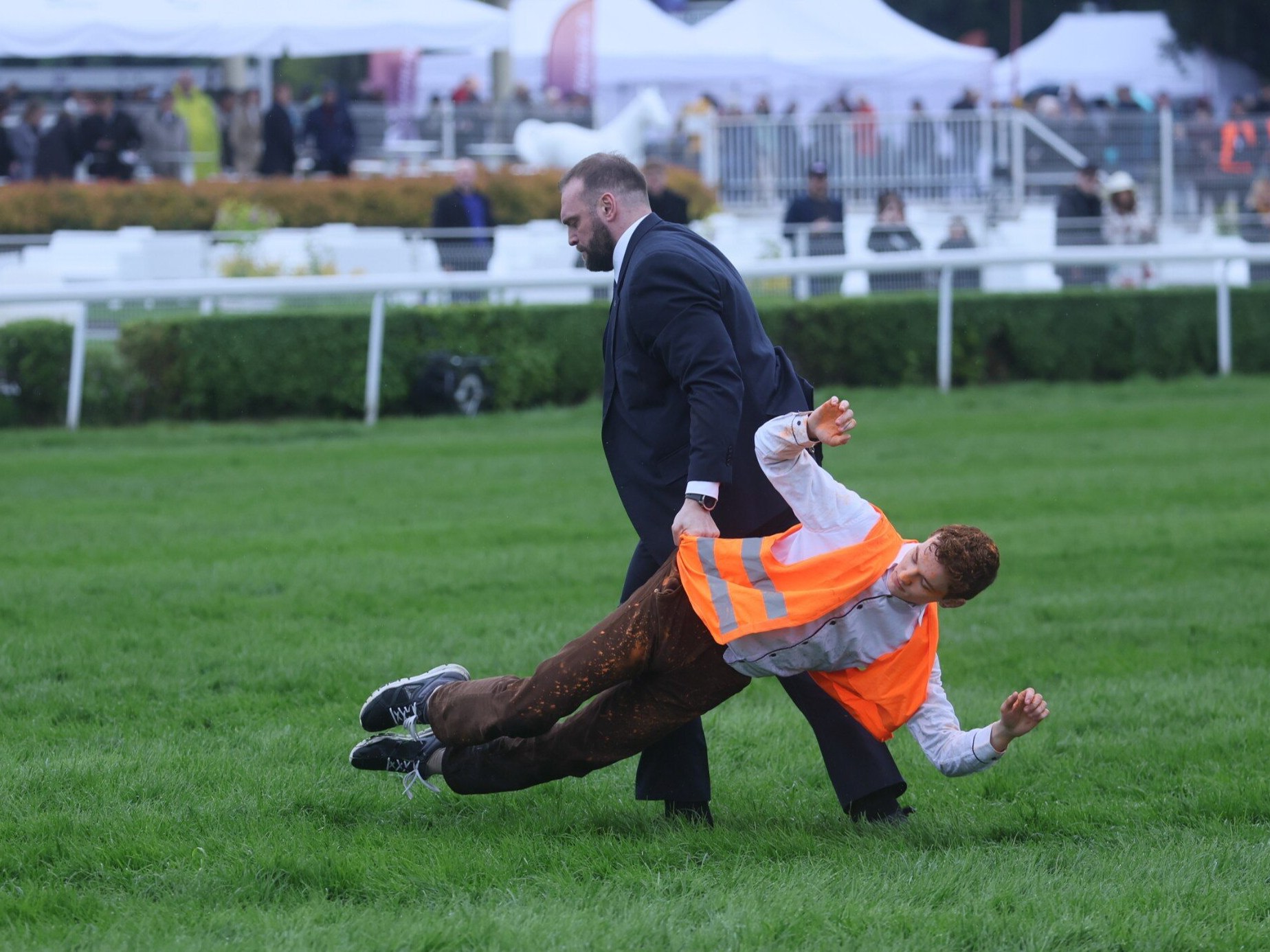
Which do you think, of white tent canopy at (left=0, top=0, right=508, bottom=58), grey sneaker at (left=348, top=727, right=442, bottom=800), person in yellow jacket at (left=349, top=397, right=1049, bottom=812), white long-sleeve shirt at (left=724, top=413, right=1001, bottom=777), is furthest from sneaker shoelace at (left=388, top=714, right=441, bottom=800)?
white tent canopy at (left=0, top=0, right=508, bottom=58)

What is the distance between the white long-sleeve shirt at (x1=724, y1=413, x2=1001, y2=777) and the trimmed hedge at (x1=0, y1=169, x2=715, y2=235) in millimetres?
15459

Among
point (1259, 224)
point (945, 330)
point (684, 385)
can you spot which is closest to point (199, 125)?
point (945, 330)

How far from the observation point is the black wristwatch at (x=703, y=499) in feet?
12.3

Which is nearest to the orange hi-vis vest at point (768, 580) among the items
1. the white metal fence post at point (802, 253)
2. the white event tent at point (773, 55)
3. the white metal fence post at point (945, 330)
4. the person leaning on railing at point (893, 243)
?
the white metal fence post at point (945, 330)

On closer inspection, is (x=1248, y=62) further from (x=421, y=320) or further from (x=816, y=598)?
(x=816, y=598)

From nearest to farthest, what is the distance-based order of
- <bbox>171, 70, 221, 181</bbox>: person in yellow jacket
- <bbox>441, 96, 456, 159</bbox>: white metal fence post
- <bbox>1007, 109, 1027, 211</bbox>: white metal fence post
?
<bbox>171, 70, 221, 181</bbox>: person in yellow jacket
<bbox>1007, 109, 1027, 211</bbox>: white metal fence post
<bbox>441, 96, 456, 159</bbox>: white metal fence post

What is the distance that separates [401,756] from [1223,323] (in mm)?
11462

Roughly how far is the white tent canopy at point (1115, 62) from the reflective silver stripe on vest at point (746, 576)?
30.6m

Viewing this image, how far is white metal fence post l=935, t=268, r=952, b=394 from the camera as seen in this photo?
13086 mm

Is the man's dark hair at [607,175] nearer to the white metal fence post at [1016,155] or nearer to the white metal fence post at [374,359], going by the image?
the white metal fence post at [374,359]

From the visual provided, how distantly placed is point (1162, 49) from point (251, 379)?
3078cm

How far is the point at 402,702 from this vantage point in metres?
4.21

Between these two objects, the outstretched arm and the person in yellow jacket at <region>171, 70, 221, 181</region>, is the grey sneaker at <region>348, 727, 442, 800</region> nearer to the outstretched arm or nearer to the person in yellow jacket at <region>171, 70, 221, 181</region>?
the outstretched arm

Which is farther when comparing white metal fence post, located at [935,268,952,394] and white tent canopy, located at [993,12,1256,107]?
white tent canopy, located at [993,12,1256,107]
